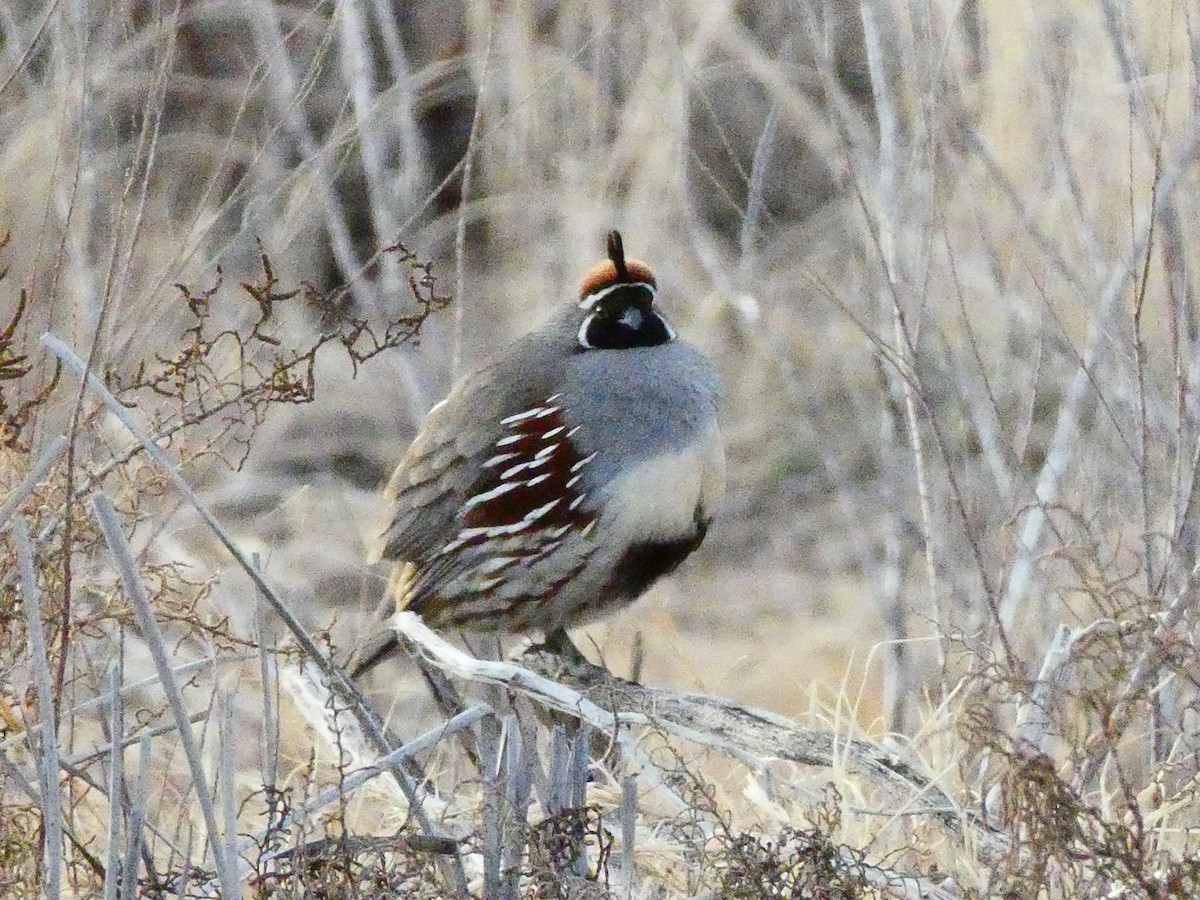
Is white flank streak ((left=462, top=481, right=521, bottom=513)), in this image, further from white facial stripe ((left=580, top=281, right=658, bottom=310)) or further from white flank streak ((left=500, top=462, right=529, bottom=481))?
white facial stripe ((left=580, top=281, right=658, bottom=310))

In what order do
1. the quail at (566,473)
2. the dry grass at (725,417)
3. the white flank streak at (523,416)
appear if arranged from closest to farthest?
the dry grass at (725,417)
the quail at (566,473)
the white flank streak at (523,416)

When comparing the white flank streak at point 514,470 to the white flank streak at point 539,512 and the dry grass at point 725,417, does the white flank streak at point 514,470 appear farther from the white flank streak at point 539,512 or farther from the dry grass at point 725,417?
the dry grass at point 725,417

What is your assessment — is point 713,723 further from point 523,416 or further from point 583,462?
point 523,416

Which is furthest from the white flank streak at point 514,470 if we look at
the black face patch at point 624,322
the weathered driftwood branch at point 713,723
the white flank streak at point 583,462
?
the weathered driftwood branch at point 713,723

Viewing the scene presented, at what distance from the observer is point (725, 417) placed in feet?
23.4

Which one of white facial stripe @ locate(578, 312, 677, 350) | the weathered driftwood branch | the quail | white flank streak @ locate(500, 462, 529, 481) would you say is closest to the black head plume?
the quail

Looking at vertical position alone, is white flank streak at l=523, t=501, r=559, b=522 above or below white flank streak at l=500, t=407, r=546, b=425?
below

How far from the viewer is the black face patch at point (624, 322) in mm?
3799

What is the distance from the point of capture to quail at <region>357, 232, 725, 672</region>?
12.1ft

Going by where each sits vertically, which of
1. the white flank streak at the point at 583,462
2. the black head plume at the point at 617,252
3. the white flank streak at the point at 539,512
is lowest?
the white flank streak at the point at 539,512

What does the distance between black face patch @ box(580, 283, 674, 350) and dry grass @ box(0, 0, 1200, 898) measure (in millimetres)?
380

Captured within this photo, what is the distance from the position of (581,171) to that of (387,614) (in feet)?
10.5

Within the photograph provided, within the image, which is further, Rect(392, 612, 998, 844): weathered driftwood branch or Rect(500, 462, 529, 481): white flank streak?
Rect(500, 462, 529, 481): white flank streak

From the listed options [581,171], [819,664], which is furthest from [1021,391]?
[581,171]
